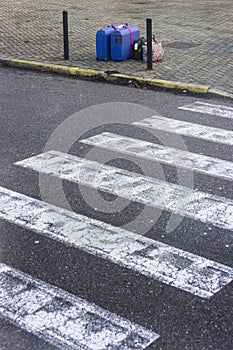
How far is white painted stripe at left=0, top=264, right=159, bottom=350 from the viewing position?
440 centimetres

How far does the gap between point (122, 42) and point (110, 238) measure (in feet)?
26.0

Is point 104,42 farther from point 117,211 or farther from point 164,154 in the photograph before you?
point 117,211

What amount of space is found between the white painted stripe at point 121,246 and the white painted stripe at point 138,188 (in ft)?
2.27

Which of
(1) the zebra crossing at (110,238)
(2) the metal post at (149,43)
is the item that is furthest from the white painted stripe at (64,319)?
(2) the metal post at (149,43)

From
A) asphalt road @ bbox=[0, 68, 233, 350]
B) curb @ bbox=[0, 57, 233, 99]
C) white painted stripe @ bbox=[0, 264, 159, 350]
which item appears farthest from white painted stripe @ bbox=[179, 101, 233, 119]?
white painted stripe @ bbox=[0, 264, 159, 350]

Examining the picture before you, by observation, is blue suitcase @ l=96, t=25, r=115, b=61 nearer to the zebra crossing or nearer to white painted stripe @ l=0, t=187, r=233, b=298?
the zebra crossing

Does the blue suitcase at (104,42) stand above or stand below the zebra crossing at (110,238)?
above

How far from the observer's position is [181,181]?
724 cm

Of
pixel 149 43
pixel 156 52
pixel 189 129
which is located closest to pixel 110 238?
pixel 189 129

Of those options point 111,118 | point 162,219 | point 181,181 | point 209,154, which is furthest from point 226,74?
point 162,219

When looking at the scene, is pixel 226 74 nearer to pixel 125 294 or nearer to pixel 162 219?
pixel 162 219

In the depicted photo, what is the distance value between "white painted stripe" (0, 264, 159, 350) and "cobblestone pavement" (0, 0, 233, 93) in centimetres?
722

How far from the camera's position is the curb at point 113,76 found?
11.4 metres

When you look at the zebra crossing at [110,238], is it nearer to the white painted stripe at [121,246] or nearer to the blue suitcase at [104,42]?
the white painted stripe at [121,246]
